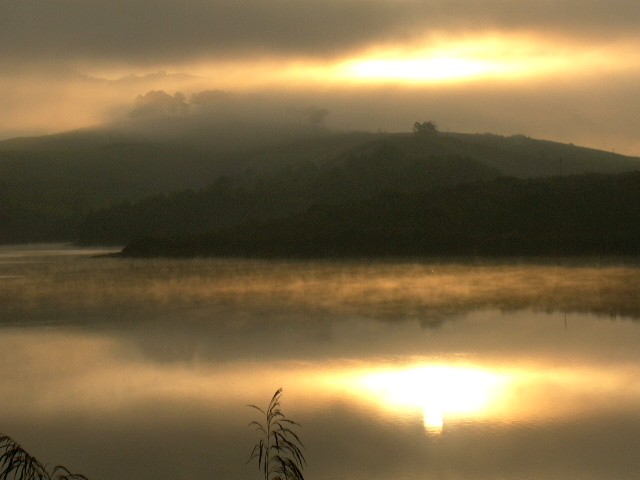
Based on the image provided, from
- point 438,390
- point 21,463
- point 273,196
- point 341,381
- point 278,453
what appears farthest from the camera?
point 273,196

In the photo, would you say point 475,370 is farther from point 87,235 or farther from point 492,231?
point 87,235

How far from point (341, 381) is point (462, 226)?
74527mm

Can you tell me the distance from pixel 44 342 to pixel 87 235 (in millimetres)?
132957

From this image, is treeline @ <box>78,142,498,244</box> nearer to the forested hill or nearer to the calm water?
the forested hill

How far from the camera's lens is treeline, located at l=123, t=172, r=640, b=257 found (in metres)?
88.6

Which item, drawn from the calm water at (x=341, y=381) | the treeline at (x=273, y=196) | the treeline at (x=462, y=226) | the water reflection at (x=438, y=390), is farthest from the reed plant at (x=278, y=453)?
the treeline at (x=273, y=196)

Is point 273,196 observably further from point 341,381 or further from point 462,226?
point 341,381

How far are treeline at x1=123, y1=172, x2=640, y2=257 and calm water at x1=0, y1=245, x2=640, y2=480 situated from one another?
4042 centimetres

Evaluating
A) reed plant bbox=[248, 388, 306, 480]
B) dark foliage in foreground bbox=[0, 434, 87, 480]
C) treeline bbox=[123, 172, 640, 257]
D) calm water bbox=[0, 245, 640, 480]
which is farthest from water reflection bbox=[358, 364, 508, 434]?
treeline bbox=[123, 172, 640, 257]

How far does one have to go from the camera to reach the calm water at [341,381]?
16125mm

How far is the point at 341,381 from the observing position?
2278 centimetres


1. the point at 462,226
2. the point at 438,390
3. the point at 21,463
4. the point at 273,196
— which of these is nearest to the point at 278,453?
the point at 21,463

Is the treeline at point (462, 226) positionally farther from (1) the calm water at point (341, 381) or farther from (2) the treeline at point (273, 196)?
(1) the calm water at point (341, 381)

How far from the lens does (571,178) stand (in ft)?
332
